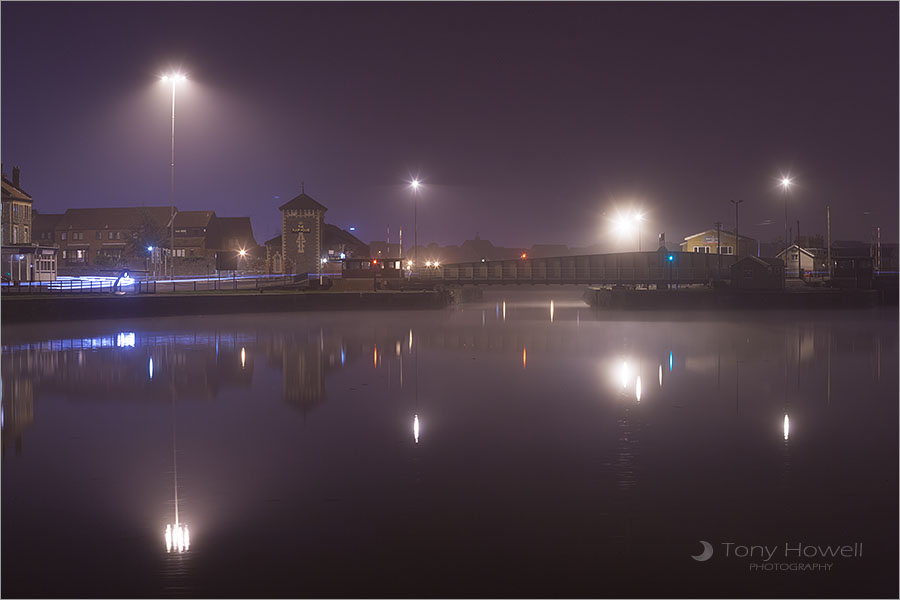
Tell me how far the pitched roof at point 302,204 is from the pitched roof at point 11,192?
43.7 meters

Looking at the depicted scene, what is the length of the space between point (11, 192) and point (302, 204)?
156 feet

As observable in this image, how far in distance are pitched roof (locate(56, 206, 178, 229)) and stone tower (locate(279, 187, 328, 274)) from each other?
2582 centimetres

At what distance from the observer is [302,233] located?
11738 centimetres

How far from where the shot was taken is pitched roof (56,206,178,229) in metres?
132

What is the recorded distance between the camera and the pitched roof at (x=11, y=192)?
73.4m

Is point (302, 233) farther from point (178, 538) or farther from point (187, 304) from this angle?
point (178, 538)

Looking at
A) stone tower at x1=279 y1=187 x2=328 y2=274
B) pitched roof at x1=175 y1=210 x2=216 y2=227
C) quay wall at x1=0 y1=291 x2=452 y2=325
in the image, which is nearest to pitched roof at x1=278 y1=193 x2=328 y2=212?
stone tower at x1=279 y1=187 x2=328 y2=274

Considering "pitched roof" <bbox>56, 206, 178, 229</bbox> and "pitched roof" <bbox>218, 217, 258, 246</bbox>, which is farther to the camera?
"pitched roof" <bbox>218, 217, 258, 246</bbox>

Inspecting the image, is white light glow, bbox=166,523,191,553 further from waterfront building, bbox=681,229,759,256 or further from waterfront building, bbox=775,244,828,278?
waterfront building, bbox=775,244,828,278

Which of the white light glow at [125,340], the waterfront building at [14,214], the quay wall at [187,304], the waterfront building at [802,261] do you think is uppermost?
the waterfront building at [14,214]

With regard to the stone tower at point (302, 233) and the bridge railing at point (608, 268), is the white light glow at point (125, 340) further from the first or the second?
the stone tower at point (302, 233)

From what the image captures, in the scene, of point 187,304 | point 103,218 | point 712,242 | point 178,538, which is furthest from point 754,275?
point 103,218

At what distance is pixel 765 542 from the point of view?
1008cm

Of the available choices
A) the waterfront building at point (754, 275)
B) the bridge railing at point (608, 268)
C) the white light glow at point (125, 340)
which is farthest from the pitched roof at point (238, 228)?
the white light glow at point (125, 340)
